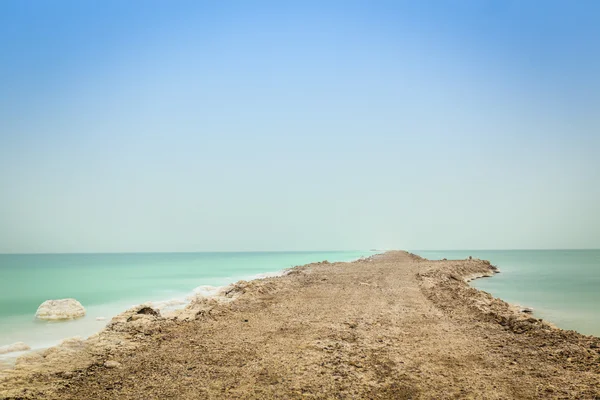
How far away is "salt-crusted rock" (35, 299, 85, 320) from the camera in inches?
527

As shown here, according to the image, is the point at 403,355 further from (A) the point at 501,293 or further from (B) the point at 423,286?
(A) the point at 501,293

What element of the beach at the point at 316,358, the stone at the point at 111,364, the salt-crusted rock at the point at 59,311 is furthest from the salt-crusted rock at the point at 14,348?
the salt-crusted rock at the point at 59,311

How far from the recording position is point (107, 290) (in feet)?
78.0

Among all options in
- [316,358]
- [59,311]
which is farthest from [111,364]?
[59,311]

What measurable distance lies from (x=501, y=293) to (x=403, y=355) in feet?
54.6

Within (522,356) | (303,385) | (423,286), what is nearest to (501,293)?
(423,286)

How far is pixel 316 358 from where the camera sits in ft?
20.8

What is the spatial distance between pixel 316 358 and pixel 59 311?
11841mm

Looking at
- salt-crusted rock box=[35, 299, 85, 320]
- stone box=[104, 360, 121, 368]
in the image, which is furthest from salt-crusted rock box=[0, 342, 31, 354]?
salt-crusted rock box=[35, 299, 85, 320]

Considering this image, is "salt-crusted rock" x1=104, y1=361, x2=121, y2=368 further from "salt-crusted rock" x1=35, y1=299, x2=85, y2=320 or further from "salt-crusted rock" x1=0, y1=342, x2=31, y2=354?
"salt-crusted rock" x1=35, y1=299, x2=85, y2=320

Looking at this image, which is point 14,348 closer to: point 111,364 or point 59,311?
point 111,364

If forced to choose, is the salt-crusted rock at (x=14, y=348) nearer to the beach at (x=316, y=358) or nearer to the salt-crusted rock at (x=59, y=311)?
the beach at (x=316, y=358)

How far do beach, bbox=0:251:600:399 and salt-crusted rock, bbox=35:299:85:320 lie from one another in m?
5.54

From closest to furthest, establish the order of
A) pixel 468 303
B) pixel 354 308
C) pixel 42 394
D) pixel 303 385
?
pixel 42 394, pixel 303 385, pixel 354 308, pixel 468 303
